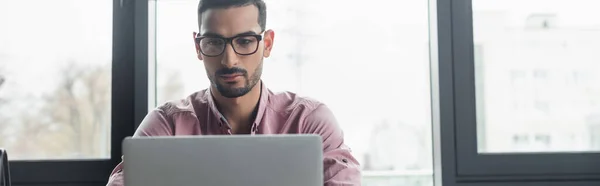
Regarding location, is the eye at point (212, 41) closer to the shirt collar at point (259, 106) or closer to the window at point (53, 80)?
the shirt collar at point (259, 106)

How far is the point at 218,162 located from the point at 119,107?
1224 millimetres

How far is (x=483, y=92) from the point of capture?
224cm

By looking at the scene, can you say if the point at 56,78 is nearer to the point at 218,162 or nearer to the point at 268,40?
the point at 268,40

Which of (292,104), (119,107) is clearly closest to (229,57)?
(292,104)

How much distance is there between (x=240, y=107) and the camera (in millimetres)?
1907

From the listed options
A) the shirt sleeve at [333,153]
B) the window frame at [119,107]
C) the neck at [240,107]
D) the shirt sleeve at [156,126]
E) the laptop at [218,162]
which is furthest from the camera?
the window frame at [119,107]

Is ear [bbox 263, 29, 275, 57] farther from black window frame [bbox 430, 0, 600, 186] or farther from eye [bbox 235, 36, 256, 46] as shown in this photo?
black window frame [bbox 430, 0, 600, 186]

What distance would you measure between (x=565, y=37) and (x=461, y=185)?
68cm

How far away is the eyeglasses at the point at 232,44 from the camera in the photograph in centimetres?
187

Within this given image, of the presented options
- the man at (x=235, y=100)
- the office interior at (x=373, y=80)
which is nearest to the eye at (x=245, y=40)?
the man at (x=235, y=100)

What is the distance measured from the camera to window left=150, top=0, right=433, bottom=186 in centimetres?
229

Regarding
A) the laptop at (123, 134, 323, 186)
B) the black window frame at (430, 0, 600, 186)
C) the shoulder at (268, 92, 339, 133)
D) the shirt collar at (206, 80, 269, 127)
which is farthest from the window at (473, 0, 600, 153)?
→ the laptop at (123, 134, 323, 186)

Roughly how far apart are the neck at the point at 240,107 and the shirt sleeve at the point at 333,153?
0.61 ft

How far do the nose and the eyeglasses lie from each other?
1cm
